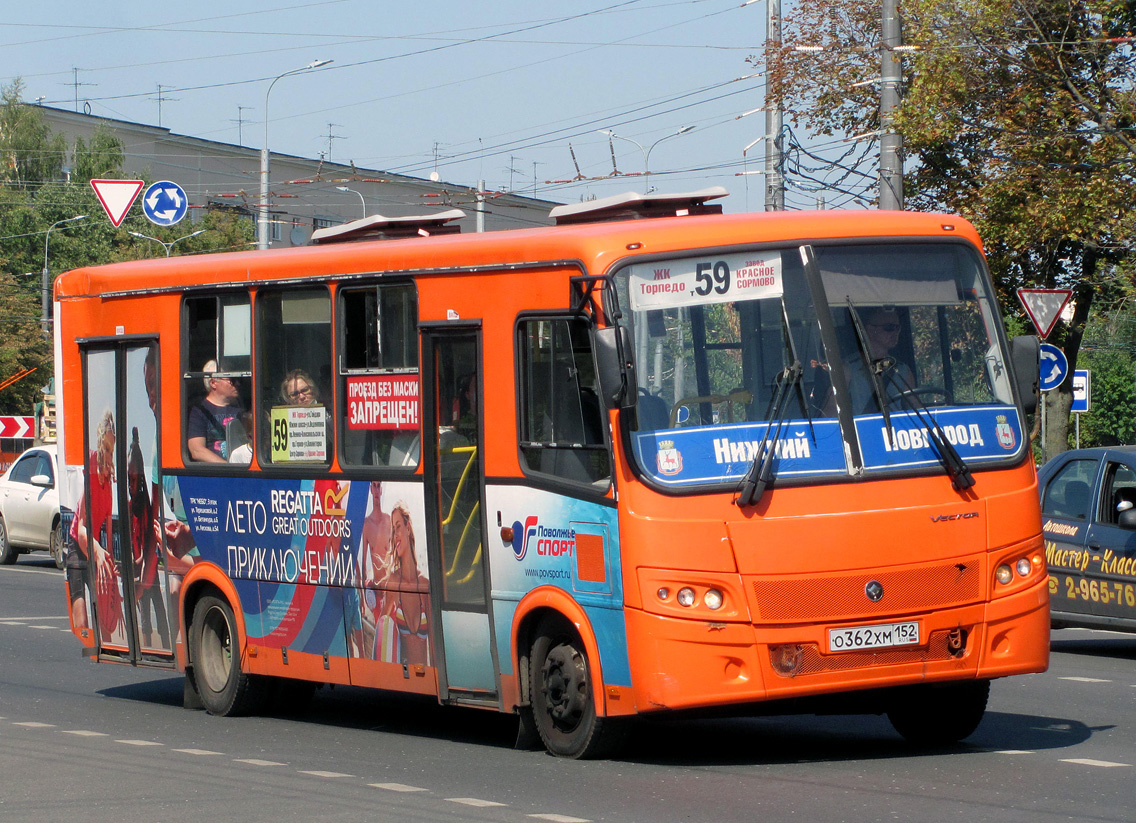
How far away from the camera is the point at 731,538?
341 inches

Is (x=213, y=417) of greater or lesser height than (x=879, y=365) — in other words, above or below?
below

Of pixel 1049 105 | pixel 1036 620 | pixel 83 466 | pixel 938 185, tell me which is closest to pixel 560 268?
pixel 1036 620

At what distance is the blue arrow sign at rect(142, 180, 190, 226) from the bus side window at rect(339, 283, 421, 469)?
20569mm

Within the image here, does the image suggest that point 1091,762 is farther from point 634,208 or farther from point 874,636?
point 634,208

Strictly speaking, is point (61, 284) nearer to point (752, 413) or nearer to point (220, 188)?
Answer: point (752, 413)

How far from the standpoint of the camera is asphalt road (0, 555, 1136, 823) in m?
7.97

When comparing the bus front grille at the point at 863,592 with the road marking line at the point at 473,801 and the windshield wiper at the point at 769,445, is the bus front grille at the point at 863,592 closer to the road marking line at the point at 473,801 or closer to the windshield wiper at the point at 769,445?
the windshield wiper at the point at 769,445

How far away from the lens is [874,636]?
28.8 feet

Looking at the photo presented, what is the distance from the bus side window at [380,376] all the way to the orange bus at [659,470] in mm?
17

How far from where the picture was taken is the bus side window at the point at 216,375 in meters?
11.9

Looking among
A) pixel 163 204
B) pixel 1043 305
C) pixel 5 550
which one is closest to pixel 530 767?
pixel 1043 305

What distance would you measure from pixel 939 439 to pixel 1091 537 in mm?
5869

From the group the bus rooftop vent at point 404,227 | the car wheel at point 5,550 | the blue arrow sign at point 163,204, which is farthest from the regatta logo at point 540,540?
the blue arrow sign at point 163,204

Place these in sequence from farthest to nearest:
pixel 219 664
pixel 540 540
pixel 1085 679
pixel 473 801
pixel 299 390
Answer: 1. pixel 1085 679
2. pixel 219 664
3. pixel 299 390
4. pixel 540 540
5. pixel 473 801
